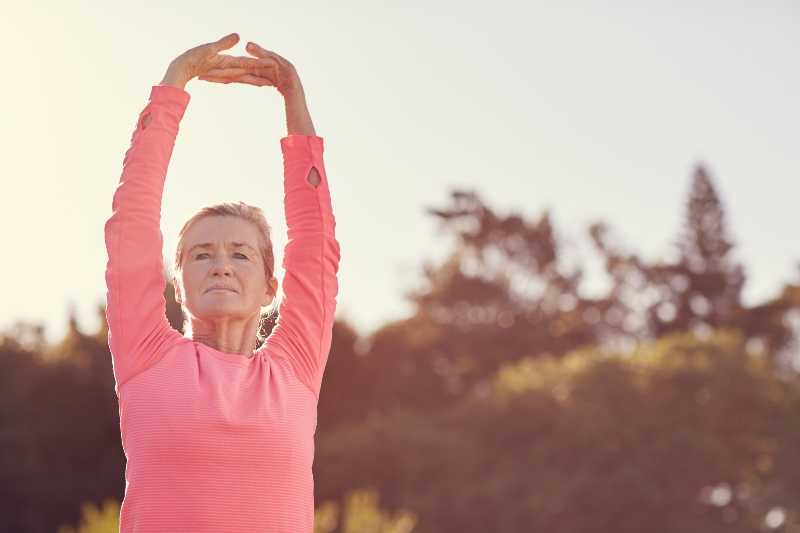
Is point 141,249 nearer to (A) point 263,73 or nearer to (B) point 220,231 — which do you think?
(B) point 220,231

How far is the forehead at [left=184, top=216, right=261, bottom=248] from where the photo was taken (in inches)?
91.4

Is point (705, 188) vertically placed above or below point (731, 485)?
above

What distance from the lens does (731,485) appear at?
24500 mm

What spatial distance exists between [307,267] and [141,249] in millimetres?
411

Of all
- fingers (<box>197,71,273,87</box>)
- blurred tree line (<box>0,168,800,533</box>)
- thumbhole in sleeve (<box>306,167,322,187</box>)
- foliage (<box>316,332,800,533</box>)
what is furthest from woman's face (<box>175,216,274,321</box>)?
foliage (<box>316,332,800,533</box>)

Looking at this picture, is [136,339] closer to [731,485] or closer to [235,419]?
[235,419]

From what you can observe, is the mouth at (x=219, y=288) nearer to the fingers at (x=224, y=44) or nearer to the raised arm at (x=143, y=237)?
the raised arm at (x=143, y=237)

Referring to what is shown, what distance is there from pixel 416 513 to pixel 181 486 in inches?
839

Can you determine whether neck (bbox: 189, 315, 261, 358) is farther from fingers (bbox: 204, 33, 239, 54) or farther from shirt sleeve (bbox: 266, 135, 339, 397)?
fingers (bbox: 204, 33, 239, 54)

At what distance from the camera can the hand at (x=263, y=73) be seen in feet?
8.41

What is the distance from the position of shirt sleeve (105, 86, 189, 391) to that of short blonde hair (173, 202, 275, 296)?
0.08 m

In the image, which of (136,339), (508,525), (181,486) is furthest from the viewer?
(508,525)

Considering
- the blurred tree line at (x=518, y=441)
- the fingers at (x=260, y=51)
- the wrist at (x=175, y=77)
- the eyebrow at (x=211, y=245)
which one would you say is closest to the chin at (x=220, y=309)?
the eyebrow at (x=211, y=245)

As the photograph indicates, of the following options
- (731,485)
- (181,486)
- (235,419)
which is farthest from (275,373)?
(731,485)
